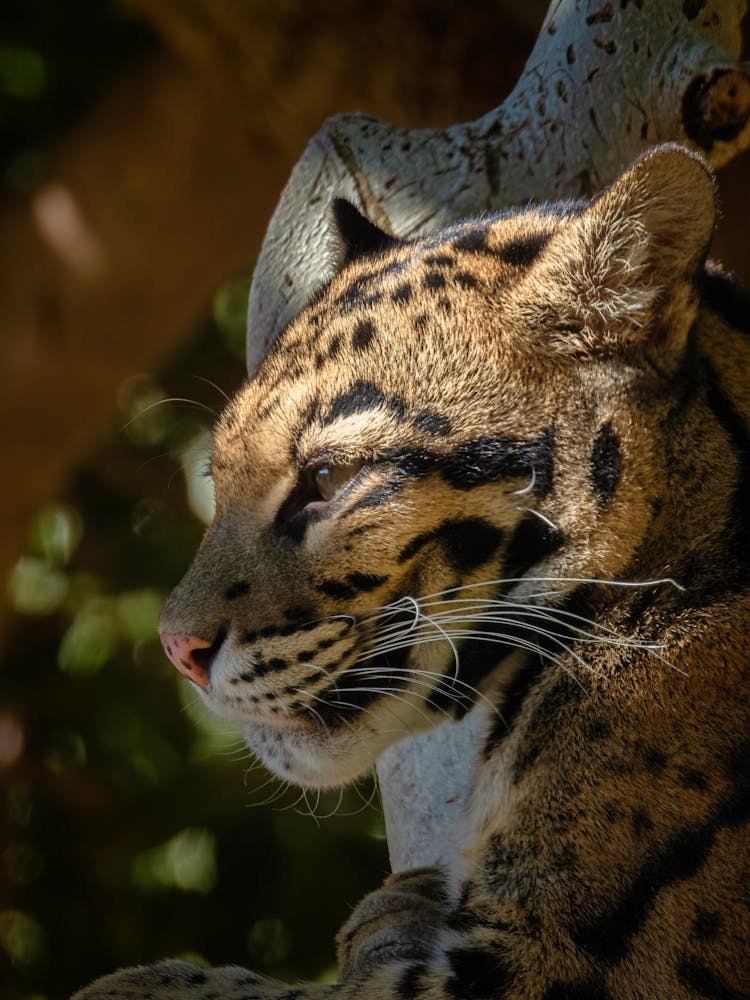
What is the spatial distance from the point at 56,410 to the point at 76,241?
93cm

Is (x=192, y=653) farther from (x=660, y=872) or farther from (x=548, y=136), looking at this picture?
(x=548, y=136)

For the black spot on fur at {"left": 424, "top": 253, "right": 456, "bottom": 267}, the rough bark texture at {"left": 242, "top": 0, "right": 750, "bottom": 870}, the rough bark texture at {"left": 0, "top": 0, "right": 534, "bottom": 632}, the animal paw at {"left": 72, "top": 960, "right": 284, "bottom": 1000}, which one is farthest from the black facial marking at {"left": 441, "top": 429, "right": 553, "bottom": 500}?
the rough bark texture at {"left": 0, "top": 0, "right": 534, "bottom": 632}

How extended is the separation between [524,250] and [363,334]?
1.15ft

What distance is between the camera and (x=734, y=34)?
3414 millimetres

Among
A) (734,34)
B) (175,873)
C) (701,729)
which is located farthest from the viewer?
(175,873)

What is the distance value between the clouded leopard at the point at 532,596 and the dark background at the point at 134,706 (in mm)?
2602

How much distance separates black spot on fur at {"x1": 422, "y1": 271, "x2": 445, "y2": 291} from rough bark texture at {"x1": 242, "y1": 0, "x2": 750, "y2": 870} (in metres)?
0.75

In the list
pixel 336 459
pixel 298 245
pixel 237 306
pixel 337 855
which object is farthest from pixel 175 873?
pixel 336 459

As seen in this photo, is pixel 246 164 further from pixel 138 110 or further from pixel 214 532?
pixel 214 532

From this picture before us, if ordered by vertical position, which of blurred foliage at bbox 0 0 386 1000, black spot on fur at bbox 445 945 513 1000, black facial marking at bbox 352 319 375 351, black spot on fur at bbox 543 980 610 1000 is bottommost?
blurred foliage at bbox 0 0 386 1000

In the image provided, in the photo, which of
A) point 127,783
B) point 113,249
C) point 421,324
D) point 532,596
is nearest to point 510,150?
point 421,324

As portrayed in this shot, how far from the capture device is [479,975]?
88.4 inches

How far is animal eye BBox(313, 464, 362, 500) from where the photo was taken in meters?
2.48

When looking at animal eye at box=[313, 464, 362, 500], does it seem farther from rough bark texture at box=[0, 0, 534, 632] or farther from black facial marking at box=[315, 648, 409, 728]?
rough bark texture at box=[0, 0, 534, 632]
